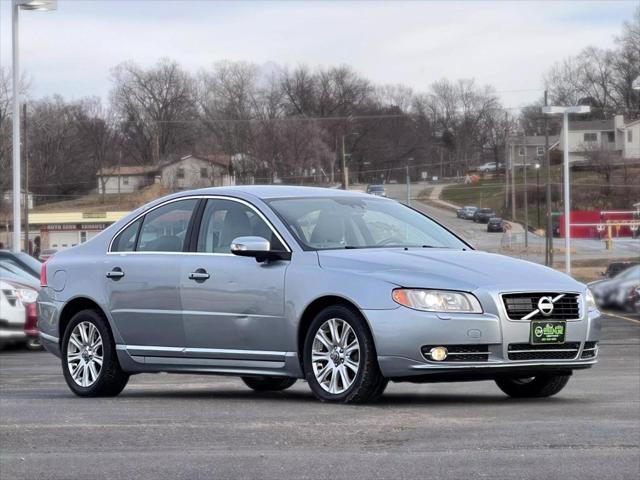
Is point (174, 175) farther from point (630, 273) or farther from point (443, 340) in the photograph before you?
point (630, 273)

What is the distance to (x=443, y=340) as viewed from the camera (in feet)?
27.5

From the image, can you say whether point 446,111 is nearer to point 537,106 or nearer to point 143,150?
point 537,106

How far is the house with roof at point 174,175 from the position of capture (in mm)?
59062

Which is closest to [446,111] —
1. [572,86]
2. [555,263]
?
[572,86]

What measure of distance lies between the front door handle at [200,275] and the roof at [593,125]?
13546cm

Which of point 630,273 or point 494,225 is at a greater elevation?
point 630,273

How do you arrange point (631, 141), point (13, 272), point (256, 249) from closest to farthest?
point (256, 249) < point (13, 272) < point (631, 141)

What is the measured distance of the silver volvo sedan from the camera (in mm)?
8445

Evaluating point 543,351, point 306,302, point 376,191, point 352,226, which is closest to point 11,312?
point 376,191

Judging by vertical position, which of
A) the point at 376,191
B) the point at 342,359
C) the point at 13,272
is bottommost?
the point at 342,359

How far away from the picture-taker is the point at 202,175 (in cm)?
6262

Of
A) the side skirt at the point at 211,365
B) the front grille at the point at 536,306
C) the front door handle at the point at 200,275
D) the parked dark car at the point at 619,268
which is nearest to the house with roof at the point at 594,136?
the side skirt at the point at 211,365

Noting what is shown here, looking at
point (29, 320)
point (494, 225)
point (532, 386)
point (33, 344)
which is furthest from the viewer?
point (494, 225)

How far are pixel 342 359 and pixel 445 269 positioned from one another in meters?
0.91
